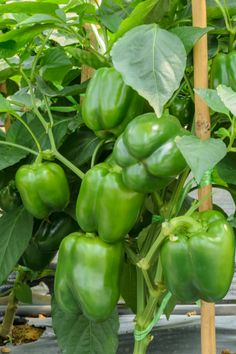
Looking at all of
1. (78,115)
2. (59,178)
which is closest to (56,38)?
(78,115)

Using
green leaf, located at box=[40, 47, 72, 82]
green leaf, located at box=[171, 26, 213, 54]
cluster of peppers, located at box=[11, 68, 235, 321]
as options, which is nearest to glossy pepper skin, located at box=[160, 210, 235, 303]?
cluster of peppers, located at box=[11, 68, 235, 321]

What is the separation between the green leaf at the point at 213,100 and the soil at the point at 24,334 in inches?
39.7

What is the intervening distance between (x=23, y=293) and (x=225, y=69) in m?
0.86

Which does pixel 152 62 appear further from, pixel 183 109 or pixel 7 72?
pixel 7 72

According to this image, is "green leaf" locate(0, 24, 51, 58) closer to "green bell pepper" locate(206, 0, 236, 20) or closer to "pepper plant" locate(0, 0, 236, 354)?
"pepper plant" locate(0, 0, 236, 354)

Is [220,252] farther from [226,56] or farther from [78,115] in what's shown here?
[78,115]

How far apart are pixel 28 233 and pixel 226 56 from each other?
0.47 metres

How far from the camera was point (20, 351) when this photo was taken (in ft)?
4.80

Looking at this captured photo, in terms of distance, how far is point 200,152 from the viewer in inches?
26.7

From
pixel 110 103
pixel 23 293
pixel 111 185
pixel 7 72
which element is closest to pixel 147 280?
pixel 111 185

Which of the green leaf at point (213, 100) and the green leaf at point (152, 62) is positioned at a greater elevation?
the green leaf at point (152, 62)

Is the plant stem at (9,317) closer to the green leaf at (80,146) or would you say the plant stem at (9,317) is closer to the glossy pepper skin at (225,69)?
the green leaf at (80,146)

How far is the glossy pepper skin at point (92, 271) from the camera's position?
88 centimetres

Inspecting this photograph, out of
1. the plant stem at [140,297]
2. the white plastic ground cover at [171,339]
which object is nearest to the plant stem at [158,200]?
the plant stem at [140,297]
